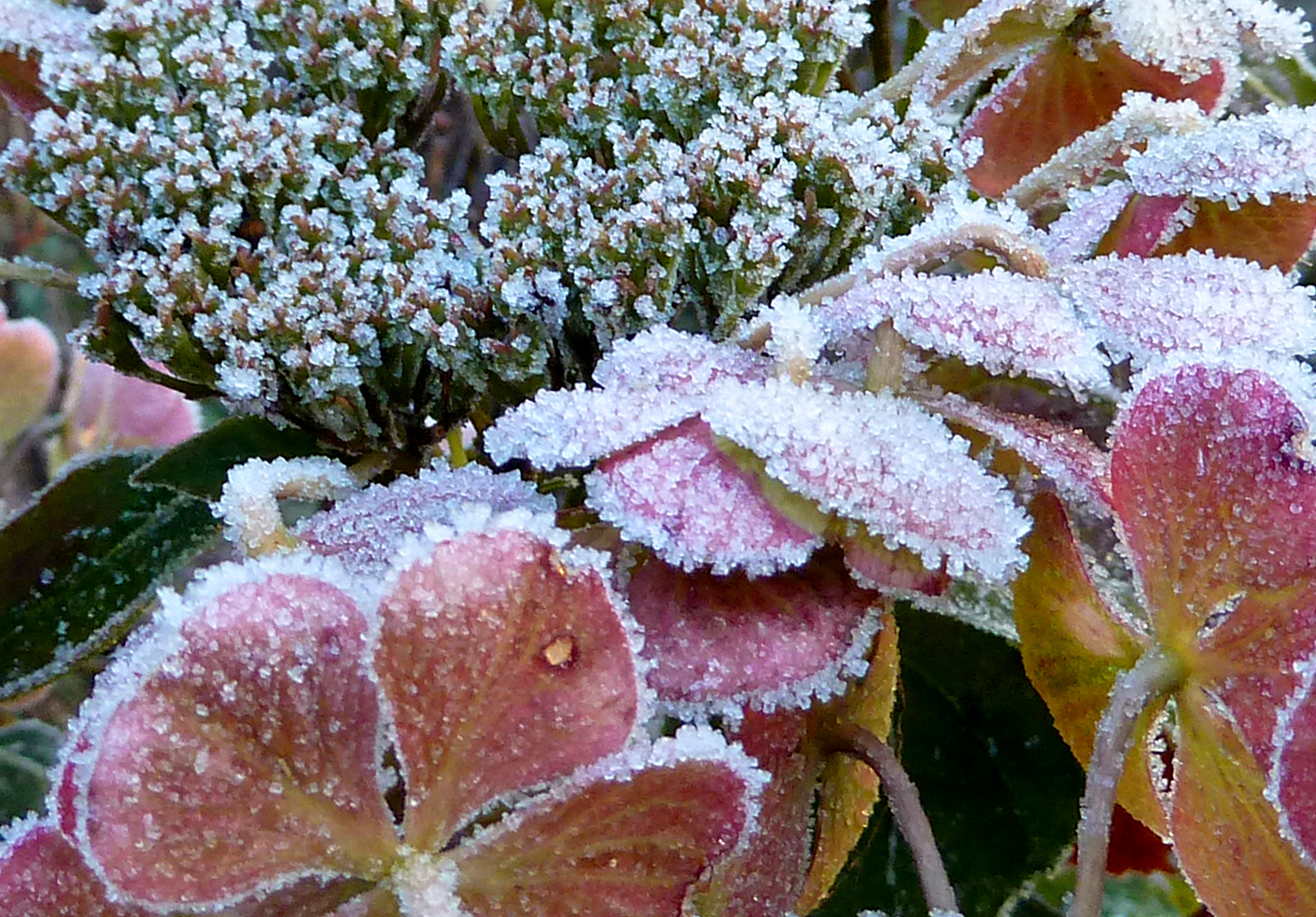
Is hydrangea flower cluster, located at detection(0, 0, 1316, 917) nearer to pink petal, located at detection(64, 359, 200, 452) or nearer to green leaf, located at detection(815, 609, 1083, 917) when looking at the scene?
green leaf, located at detection(815, 609, 1083, 917)

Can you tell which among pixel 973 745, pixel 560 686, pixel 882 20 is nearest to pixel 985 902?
pixel 973 745

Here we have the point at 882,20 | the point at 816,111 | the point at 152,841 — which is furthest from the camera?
the point at 882,20

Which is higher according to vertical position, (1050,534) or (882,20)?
(882,20)

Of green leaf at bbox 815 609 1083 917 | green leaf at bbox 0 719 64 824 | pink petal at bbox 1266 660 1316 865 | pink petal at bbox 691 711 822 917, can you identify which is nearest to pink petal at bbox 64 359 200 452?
green leaf at bbox 0 719 64 824

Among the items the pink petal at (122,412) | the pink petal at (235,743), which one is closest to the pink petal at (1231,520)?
the pink petal at (235,743)

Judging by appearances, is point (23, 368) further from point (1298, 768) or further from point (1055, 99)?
point (1298, 768)

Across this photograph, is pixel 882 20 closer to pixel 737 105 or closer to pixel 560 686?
pixel 737 105

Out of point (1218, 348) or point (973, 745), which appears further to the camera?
point (973, 745)

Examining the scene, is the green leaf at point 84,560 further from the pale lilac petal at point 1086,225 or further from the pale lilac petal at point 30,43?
the pale lilac petal at point 1086,225

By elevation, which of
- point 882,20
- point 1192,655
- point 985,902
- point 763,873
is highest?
point 882,20
